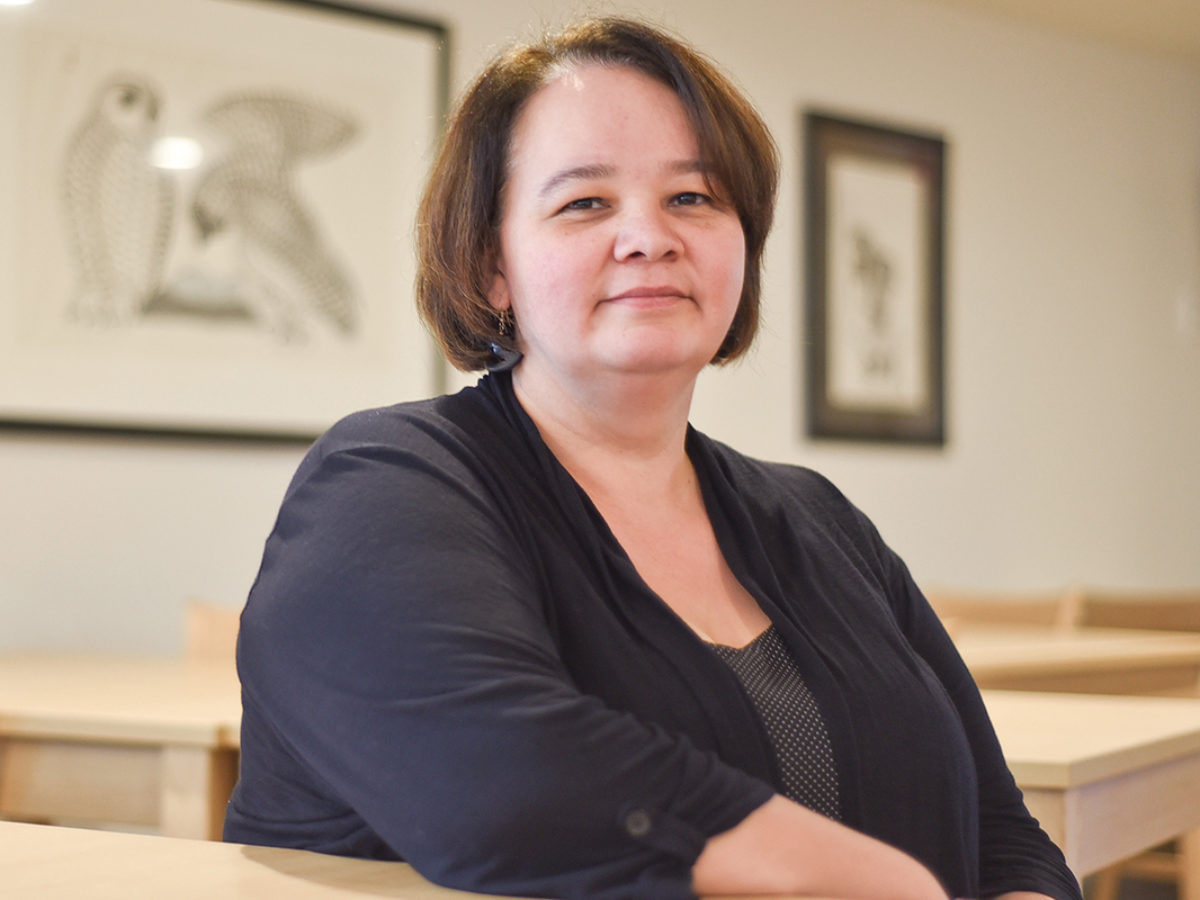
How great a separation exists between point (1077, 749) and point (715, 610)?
1.73 feet

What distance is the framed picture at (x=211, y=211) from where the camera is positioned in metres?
3.05

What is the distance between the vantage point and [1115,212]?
5.25 m

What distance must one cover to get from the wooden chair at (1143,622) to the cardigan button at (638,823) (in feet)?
8.39

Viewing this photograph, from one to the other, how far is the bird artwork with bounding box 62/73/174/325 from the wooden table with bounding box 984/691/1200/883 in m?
2.18

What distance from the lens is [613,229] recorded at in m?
1.19

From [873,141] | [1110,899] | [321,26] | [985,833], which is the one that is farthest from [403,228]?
[985,833]

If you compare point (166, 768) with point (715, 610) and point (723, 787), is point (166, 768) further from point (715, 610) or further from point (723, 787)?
point (723, 787)

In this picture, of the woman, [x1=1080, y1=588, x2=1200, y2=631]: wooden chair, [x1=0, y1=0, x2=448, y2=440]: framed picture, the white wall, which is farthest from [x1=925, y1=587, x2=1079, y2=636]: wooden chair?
the woman

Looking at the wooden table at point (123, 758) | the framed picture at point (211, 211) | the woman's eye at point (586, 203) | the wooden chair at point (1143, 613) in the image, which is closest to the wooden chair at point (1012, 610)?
the wooden chair at point (1143, 613)

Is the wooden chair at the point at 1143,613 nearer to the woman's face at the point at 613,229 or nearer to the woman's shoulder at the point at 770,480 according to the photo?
the woman's shoulder at the point at 770,480

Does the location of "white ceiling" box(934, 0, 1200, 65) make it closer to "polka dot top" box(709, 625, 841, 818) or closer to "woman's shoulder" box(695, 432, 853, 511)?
"woman's shoulder" box(695, 432, 853, 511)

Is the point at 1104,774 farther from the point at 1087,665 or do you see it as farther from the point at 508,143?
the point at 1087,665

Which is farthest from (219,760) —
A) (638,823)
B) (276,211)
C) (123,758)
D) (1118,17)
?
(1118,17)

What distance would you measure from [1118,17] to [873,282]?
1440mm
